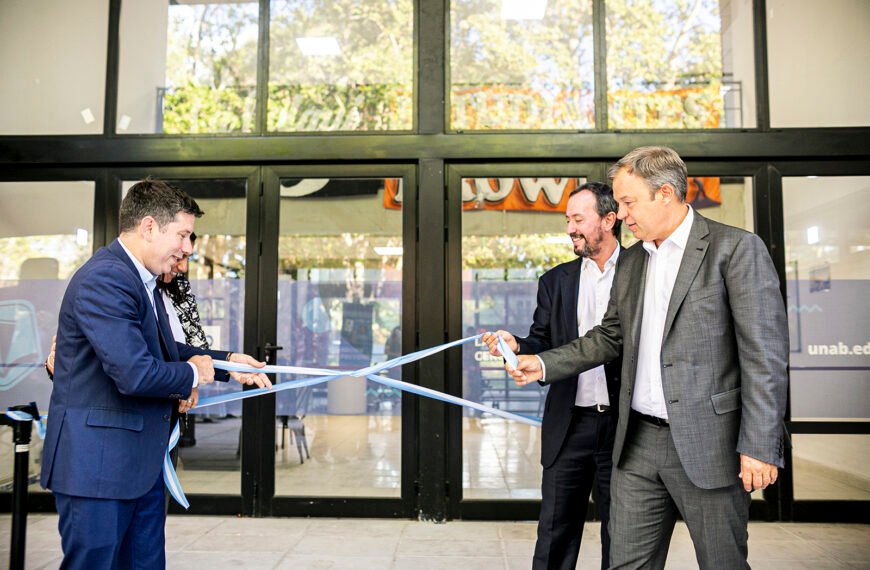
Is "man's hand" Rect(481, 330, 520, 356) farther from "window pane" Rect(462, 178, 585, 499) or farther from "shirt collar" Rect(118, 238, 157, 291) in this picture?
"window pane" Rect(462, 178, 585, 499)

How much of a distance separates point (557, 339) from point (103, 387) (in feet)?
6.57

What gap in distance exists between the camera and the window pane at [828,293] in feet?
15.3

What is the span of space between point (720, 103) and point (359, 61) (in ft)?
8.66

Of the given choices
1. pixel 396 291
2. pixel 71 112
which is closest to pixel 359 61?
pixel 396 291

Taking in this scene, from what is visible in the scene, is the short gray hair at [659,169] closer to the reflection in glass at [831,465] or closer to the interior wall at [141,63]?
the reflection in glass at [831,465]

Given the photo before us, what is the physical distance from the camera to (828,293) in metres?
4.70

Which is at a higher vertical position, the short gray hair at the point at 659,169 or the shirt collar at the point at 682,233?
the short gray hair at the point at 659,169

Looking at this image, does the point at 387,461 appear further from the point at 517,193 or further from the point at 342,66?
the point at 342,66

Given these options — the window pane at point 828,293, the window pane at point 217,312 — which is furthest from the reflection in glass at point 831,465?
the window pane at point 217,312

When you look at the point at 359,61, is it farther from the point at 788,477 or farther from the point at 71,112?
the point at 788,477

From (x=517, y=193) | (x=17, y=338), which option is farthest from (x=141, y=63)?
(x=517, y=193)

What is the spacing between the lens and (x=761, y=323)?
7.10ft

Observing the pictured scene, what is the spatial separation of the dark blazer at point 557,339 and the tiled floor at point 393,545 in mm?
1166

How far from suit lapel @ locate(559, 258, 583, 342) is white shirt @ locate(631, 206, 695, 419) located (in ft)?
2.32
